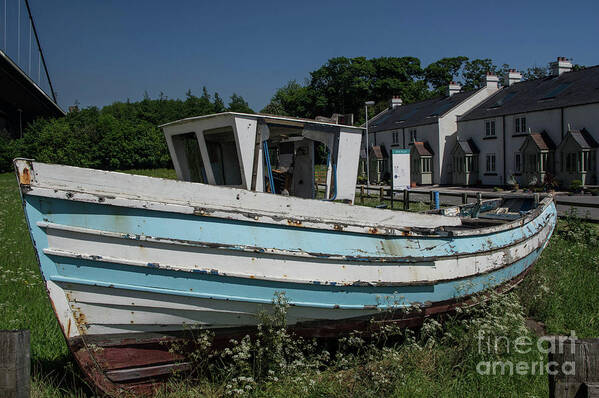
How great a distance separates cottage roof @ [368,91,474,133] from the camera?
126 feet

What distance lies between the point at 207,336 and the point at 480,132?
3418 centimetres

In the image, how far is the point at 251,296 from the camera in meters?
4.38

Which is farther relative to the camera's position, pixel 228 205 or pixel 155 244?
pixel 228 205

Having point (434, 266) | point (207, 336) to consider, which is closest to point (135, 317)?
point (207, 336)

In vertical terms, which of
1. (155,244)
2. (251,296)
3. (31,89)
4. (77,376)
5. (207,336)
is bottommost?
(77,376)

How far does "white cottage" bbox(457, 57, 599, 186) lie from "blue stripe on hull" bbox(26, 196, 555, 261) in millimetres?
26717

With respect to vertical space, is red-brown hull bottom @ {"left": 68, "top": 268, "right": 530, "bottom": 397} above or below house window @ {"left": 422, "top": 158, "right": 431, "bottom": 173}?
below

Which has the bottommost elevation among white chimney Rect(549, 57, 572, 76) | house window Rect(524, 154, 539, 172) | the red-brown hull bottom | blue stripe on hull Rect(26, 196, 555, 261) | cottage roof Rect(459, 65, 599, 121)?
the red-brown hull bottom

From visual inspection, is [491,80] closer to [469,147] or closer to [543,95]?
[469,147]

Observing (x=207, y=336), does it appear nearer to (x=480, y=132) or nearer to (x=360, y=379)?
(x=360, y=379)

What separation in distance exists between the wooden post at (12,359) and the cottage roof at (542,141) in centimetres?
3171

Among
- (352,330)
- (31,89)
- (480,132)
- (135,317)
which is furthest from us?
(480,132)

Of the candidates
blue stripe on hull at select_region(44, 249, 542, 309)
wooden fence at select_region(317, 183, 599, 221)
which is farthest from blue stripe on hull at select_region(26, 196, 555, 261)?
wooden fence at select_region(317, 183, 599, 221)

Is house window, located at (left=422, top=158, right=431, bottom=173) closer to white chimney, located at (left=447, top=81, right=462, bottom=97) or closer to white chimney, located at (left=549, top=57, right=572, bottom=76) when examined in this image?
white chimney, located at (left=447, top=81, right=462, bottom=97)
